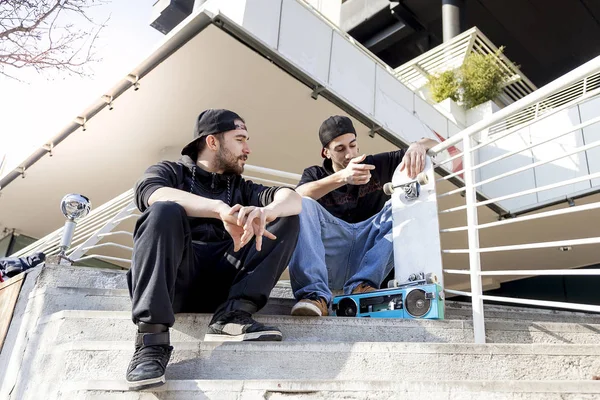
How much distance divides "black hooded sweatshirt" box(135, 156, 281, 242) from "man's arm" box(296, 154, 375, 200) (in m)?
0.35

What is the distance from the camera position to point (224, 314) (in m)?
1.79

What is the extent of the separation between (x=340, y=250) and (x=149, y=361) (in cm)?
138

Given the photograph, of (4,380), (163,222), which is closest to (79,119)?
(4,380)

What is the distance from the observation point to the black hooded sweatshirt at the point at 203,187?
79.4 inches

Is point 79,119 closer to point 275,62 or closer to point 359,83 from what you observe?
point 275,62

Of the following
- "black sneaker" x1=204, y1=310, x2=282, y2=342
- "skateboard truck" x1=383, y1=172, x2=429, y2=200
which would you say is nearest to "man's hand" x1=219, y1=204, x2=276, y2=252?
"black sneaker" x1=204, y1=310, x2=282, y2=342

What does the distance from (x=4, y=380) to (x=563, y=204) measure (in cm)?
681

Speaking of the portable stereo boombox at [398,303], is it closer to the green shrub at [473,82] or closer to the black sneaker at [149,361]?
the black sneaker at [149,361]

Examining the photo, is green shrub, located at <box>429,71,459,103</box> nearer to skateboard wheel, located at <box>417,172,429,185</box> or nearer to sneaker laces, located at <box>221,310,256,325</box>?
skateboard wheel, located at <box>417,172,429,185</box>

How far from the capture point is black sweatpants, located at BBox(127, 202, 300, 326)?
1.57 meters

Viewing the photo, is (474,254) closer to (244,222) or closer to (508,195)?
→ (508,195)

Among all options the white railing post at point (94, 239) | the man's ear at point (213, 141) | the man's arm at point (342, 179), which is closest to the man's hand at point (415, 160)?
the man's arm at point (342, 179)

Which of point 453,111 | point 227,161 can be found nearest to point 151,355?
point 227,161

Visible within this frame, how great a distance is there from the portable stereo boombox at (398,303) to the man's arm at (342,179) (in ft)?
1.77
